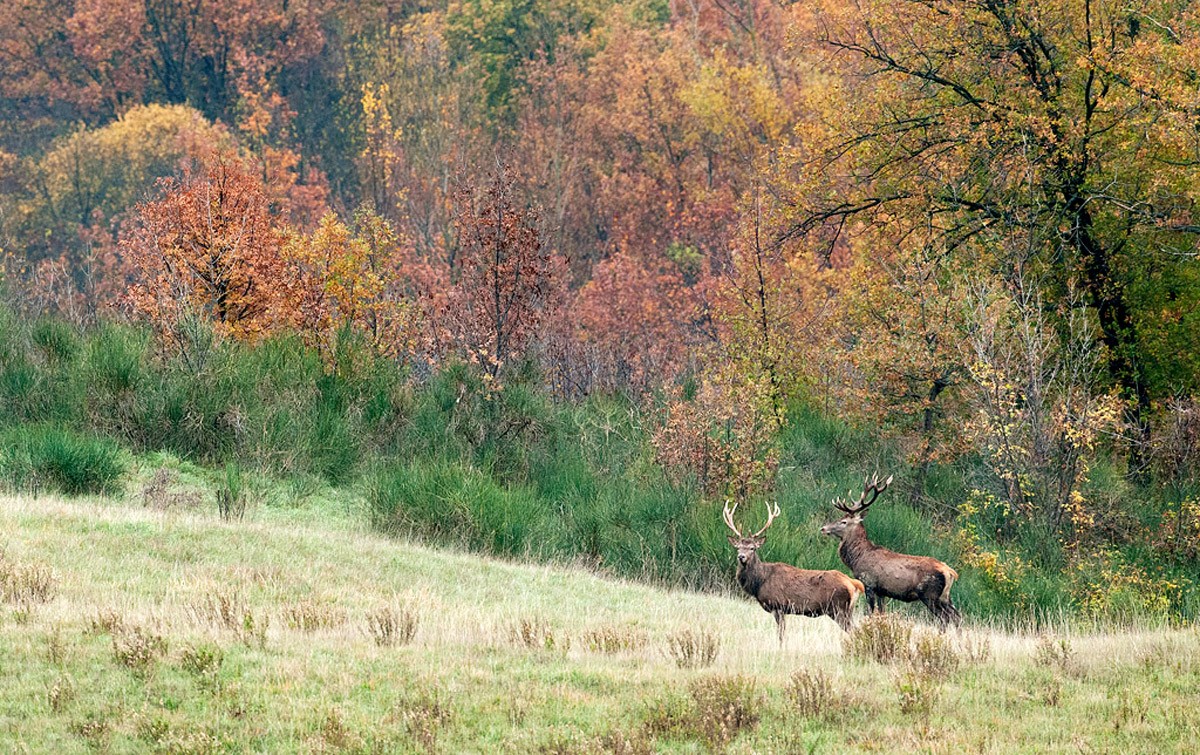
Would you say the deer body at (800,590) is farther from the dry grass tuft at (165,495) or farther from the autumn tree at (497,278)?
the autumn tree at (497,278)

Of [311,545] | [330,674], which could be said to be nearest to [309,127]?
[311,545]

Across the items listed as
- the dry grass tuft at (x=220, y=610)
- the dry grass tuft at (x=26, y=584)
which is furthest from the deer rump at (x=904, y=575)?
the dry grass tuft at (x=26, y=584)

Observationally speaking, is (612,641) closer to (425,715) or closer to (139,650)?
(425,715)

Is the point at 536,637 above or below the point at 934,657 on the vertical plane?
below

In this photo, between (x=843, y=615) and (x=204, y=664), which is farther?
(x=843, y=615)

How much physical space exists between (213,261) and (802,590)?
16.6 metres

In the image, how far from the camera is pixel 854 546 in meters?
15.8

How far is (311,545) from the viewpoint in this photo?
18547mm

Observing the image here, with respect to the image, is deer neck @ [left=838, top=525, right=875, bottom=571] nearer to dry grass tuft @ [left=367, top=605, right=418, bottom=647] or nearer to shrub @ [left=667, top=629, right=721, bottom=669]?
shrub @ [left=667, top=629, right=721, bottom=669]

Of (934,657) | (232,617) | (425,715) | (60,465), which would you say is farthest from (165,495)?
(934,657)

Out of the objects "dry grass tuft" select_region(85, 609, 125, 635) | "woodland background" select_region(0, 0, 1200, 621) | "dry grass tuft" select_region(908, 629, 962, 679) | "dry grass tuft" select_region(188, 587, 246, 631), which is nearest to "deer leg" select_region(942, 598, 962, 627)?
"dry grass tuft" select_region(908, 629, 962, 679)

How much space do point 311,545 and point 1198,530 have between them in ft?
40.5

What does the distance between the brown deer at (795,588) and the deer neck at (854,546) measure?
68 cm

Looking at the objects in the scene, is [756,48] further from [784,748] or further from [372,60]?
[784,748]
